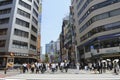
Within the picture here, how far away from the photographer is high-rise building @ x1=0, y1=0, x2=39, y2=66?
58.3m

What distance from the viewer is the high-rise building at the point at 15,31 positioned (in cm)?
5834

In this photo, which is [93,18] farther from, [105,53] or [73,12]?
[73,12]

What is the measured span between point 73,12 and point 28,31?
20495 mm

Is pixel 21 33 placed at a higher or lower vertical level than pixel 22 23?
lower

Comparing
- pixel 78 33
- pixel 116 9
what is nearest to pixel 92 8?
pixel 116 9

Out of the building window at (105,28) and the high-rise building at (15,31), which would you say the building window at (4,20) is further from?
the building window at (105,28)

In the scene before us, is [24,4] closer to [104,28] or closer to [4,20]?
[4,20]

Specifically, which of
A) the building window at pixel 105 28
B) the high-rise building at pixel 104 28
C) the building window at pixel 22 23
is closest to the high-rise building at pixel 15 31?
the building window at pixel 22 23

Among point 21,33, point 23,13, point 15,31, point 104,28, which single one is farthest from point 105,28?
point 23,13

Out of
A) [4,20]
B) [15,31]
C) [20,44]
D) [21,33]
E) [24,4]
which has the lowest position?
[20,44]

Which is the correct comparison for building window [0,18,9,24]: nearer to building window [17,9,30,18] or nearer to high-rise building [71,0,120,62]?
building window [17,9,30,18]

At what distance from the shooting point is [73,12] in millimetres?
79688

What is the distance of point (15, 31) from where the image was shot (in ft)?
201

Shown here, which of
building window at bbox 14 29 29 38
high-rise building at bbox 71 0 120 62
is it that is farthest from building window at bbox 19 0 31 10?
high-rise building at bbox 71 0 120 62
